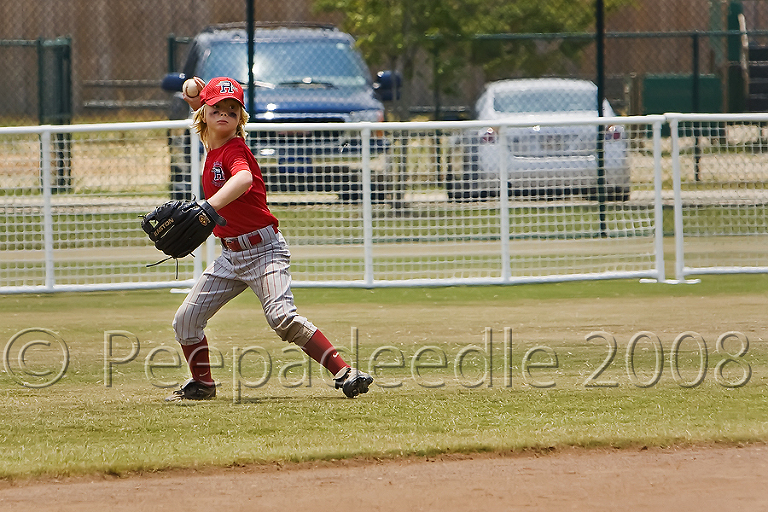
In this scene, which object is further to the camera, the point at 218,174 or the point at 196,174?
the point at 196,174

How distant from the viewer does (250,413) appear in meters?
5.21

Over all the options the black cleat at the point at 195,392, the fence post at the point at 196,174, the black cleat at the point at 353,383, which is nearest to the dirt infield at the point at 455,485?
the black cleat at the point at 353,383

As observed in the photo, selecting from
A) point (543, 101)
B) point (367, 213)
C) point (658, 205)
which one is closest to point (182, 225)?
point (367, 213)

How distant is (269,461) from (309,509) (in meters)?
0.58

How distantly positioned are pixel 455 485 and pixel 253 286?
5.91 feet

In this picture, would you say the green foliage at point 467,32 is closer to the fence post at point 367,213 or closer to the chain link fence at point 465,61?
the chain link fence at point 465,61

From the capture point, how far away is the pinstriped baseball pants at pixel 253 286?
5367 millimetres

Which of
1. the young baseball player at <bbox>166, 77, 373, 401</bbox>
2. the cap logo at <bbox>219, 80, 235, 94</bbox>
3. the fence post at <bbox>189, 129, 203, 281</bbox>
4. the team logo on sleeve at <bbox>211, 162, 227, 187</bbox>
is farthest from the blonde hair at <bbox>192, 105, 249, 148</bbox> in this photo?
the fence post at <bbox>189, 129, 203, 281</bbox>

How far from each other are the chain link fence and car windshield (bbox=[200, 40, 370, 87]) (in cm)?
4

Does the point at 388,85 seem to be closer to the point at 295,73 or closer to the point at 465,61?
the point at 295,73

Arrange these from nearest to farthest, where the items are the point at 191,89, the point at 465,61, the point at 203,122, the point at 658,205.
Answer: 1. the point at 203,122
2. the point at 191,89
3. the point at 658,205
4. the point at 465,61

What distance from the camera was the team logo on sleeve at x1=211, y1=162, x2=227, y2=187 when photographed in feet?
17.7

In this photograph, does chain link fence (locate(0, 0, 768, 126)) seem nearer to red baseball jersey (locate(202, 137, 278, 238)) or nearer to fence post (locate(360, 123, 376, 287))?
fence post (locate(360, 123, 376, 287))

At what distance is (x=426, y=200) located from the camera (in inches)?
388
